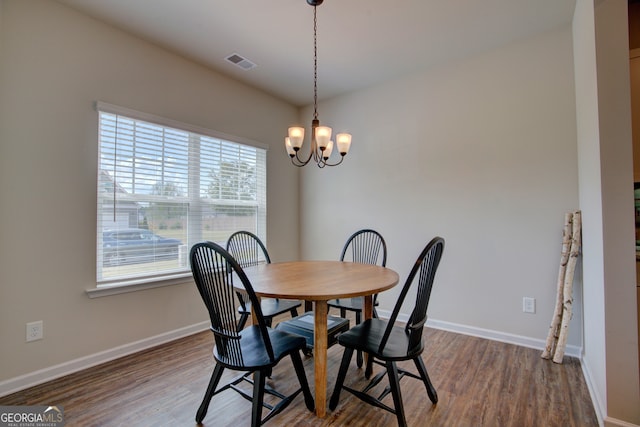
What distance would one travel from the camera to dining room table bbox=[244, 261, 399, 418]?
166 centimetres

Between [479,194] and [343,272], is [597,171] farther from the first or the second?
[343,272]

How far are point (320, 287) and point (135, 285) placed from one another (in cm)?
182

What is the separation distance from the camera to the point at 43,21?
222cm

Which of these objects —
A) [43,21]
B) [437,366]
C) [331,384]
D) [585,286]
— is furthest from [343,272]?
[43,21]

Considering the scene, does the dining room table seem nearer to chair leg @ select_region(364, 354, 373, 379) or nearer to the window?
chair leg @ select_region(364, 354, 373, 379)

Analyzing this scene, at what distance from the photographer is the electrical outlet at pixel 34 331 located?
213 centimetres

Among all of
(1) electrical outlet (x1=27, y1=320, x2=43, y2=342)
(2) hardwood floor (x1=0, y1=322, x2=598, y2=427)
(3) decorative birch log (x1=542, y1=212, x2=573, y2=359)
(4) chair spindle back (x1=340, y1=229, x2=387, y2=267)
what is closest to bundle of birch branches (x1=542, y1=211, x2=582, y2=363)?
(3) decorative birch log (x1=542, y1=212, x2=573, y2=359)

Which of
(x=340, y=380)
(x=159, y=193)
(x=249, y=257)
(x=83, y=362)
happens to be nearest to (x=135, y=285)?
(x=83, y=362)

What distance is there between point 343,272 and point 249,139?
2.22 metres

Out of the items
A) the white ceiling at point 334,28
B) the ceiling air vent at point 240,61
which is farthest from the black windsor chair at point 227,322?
the ceiling air vent at point 240,61

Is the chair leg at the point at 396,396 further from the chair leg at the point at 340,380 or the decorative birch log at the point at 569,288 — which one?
the decorative birch log at the point at 569,288

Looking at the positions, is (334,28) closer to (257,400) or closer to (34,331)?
(257,400)

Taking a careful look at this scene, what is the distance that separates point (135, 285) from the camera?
265 centimetres

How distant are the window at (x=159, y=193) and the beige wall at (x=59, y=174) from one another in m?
0.11
